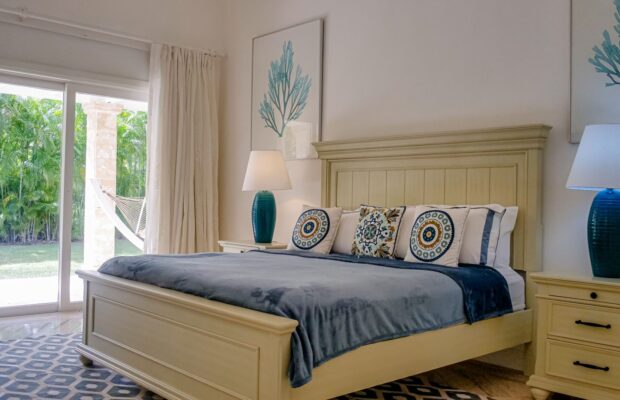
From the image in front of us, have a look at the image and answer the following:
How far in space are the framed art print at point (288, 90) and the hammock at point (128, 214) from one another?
1153 millimetres

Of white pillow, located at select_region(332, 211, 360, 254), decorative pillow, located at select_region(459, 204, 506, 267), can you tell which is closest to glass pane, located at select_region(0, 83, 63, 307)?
white pillow, located at select_region(332, 211, 360, 254)

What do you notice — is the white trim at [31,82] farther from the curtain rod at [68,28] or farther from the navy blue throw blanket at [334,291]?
the navy blue throw blanket at [334,291]

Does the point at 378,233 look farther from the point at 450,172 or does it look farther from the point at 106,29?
the point at 106,29

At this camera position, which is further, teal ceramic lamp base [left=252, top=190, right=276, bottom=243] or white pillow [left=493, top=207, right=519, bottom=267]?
teal ceramic lamp base [left=252, top=190, right=276, bottom=243]

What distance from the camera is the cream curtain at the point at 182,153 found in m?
5.25

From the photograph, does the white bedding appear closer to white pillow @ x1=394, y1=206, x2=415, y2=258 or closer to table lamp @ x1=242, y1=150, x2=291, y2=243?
white pillow @ x1=394, y1=206, x2=415, y2=258

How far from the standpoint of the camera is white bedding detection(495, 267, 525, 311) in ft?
10.6

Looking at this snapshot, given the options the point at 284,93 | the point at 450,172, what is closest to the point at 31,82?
the point at 284,93

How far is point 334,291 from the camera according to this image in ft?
7.85

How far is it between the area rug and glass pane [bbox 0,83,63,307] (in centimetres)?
133

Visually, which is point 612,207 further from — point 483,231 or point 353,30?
point 353,30

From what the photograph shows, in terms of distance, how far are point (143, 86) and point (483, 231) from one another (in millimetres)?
3346

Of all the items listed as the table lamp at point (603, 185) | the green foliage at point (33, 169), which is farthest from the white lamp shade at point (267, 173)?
the table lamp at point (603, 185)

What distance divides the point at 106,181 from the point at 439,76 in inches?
117
